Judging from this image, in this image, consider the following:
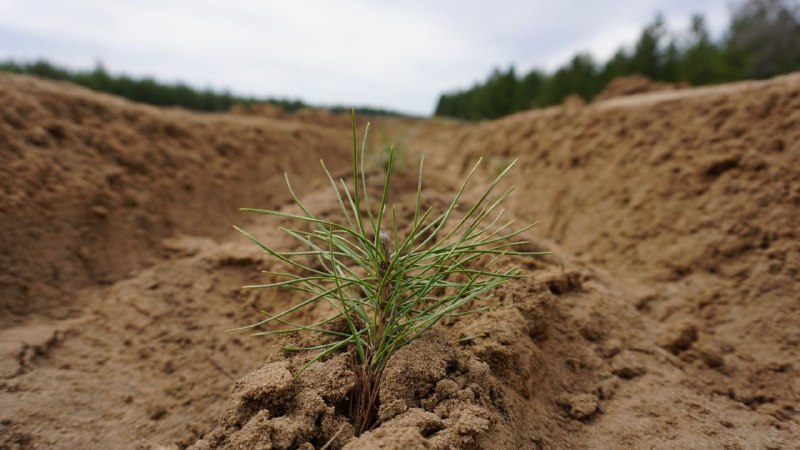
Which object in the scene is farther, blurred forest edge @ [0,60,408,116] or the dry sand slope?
blurred forest edge @ [0,60,408,116]

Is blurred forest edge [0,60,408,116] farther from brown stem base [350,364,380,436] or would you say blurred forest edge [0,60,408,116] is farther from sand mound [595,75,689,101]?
brown stem base [350,364,380,436]

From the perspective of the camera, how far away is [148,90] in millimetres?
12586

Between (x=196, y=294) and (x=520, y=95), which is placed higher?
(x=520, y=95)

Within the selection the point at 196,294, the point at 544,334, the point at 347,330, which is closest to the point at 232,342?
the point at 196,294

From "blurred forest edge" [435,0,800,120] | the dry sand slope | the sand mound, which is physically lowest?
the dry sand slope

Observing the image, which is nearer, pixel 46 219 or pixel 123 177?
pixel 46 219

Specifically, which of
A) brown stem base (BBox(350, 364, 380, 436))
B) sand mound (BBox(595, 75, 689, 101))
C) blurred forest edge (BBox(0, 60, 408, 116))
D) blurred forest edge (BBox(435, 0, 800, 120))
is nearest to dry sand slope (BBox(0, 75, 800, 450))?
brown stem base (BBox(350, 364, 380, 436))

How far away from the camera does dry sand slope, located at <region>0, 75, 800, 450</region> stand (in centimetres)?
109

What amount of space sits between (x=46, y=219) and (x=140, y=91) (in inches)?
477

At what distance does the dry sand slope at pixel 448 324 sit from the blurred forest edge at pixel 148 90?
685cm

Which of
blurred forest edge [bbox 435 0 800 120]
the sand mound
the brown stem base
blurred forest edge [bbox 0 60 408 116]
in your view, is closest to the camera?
the brown stem base

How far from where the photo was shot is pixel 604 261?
279cm

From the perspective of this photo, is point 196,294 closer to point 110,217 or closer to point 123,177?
point 110,217

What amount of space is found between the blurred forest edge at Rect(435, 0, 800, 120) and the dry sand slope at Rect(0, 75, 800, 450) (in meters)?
11.4
